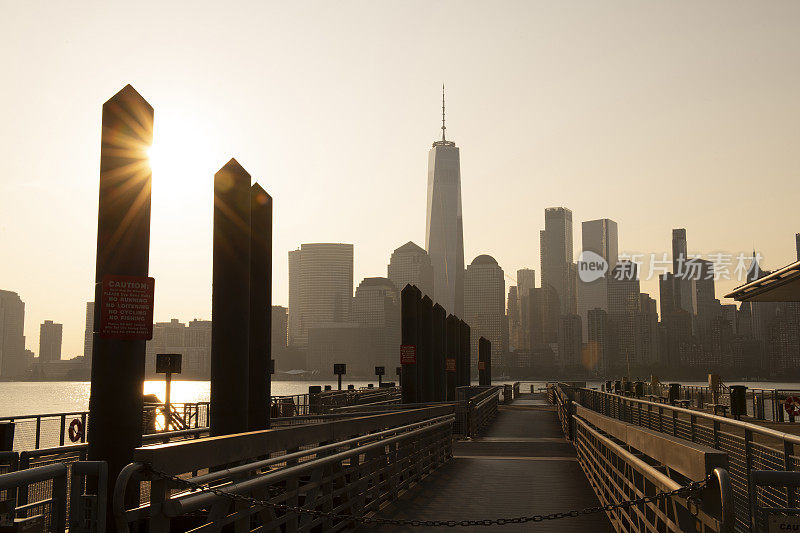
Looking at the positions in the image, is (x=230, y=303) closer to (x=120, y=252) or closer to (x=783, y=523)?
(x=120, y=252)

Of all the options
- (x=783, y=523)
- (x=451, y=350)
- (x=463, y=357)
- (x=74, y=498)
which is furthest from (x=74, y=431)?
(x=463, y=357)

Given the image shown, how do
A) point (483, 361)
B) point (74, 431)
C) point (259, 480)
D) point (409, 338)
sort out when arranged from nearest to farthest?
point (259, 480) < point (74, 431) < point (409, 338) < point (483, 361)

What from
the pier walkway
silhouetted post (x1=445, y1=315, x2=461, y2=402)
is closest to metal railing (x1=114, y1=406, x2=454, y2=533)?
the pier walkway

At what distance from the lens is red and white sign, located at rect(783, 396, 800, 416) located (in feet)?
103

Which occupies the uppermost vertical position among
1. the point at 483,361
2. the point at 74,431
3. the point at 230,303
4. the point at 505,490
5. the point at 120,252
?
the point at 120,252

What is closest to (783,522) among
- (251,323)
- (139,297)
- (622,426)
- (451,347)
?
(622,426)

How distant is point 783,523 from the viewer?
4379mm

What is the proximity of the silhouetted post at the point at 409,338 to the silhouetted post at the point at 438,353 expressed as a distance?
5615 millimetres

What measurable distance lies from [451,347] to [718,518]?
3680 centimetres

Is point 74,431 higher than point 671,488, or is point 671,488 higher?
point 671,488

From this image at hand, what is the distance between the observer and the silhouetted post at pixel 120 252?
8289 mm

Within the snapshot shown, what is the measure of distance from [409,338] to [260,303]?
13.8 meters

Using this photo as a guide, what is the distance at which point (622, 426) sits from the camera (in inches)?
370

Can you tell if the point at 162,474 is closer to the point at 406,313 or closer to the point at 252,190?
the point at 252,190
